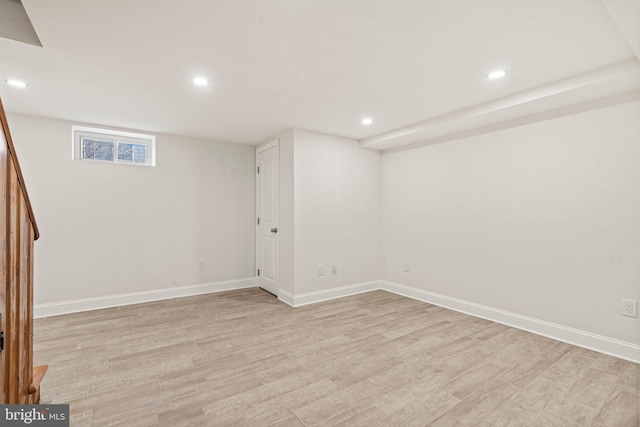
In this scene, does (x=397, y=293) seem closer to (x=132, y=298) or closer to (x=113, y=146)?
(x=132, y=298)

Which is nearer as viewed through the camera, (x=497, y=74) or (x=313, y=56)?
(x=313, y=56)

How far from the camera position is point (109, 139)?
155 inches

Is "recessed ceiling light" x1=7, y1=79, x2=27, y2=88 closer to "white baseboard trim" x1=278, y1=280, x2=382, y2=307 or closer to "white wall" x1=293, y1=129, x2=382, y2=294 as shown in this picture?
"white wall" x1=293, y1=129, x2=382, y2=294

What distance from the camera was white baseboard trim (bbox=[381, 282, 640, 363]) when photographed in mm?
2471

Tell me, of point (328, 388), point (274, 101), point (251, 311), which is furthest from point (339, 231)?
point (328, 388)

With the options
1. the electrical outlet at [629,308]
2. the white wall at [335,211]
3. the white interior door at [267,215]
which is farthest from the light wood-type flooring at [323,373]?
the white interior door at [267,215]

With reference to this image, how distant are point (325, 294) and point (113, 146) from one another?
11.4 feet

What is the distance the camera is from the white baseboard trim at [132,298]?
3.49 metres

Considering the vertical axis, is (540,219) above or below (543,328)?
above

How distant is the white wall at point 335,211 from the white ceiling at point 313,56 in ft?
2.94

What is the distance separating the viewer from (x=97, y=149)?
12.6 feet

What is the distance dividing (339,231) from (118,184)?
304 cm

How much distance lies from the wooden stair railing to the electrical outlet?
13.4ft

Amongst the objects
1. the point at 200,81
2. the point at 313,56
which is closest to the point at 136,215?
the point at 200,81
